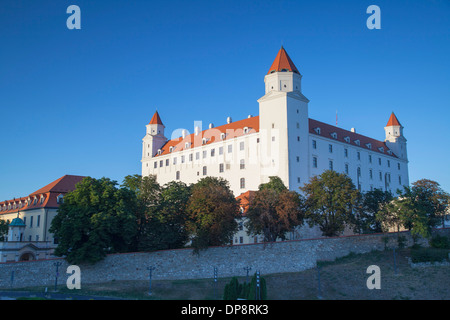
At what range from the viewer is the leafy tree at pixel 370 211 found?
1877 inches

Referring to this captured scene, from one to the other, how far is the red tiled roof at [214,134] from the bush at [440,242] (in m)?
29.2

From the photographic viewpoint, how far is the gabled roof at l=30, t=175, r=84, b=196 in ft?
199

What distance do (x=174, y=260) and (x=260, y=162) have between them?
81.5 feet

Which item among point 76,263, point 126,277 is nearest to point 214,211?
point 126,277

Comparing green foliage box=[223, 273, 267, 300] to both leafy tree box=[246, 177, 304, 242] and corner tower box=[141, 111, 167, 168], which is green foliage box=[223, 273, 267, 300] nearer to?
leafy tree box=[246, 177, 304, 242]

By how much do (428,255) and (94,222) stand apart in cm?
2834

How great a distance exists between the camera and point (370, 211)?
5156 centimetres

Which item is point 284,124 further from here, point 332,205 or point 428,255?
point 428,255

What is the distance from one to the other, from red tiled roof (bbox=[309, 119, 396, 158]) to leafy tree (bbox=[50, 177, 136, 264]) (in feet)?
108

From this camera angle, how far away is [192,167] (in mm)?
73938

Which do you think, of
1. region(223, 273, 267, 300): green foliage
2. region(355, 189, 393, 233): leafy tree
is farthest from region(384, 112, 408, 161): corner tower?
region(223, 273, 267, 300): green foliage

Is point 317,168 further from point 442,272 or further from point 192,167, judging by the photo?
point 442,272

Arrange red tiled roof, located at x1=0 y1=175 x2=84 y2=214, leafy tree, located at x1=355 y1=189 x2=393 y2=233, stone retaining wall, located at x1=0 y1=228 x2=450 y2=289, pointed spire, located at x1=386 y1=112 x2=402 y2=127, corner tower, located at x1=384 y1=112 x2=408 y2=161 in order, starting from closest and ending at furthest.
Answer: stone retaining wall, located at x1=0 y1=228 x2=450 y2=289, leafy tree, located at x1=355 y1=189 x2=393 y2=233, red tiled roof, located at x1=0 y1=175 x2=84 y2=214, corner tower, located at x1=384 y1=112 x2=408 y2=161, pointed spire, located at x1=386 y1=112 x2=402 y2=127

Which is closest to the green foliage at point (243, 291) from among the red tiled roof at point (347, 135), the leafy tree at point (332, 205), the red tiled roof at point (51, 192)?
the leafy tree at point (332, 205)
